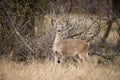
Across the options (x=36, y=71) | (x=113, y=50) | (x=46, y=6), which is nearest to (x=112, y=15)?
(x=113, y=50)

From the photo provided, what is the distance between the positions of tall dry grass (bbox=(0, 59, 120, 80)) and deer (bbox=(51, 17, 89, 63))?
546 millimetres

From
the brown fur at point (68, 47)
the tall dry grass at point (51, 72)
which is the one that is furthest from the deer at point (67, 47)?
the tall dry grass at point (51, 72)

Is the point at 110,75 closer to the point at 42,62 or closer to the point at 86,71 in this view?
the point at 86,71

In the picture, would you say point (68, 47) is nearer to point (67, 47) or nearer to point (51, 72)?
point (67, 47)

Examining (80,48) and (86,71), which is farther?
(80,48)

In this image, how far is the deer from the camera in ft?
34.3

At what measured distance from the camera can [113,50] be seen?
12.0 meters

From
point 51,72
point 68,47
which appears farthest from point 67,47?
point 51,72

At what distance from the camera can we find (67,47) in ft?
34.7

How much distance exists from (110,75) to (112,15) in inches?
158

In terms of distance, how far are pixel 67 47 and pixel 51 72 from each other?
1778 mm

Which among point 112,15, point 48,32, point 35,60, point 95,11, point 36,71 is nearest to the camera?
point 36,71

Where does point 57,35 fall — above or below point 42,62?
above

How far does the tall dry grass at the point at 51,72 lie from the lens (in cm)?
856
